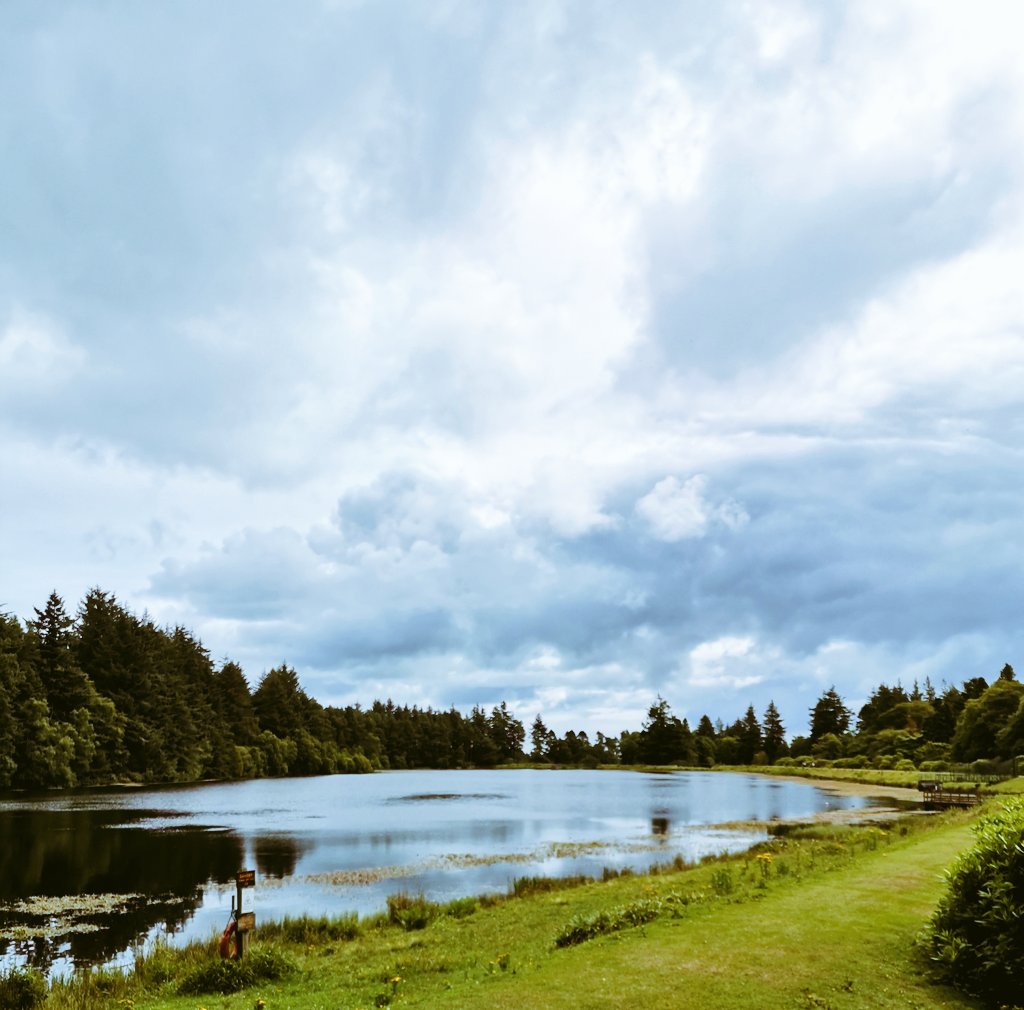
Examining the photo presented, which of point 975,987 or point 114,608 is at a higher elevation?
point 114,608

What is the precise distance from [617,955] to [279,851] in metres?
32.4

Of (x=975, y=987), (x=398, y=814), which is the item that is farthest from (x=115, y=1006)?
(x=398, y=814)

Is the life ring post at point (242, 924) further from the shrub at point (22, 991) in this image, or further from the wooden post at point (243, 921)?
the shrub at point (22, 991)

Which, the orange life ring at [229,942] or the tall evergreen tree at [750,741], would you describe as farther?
the tall evergreen tree at [750,741]

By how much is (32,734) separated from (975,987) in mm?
92542

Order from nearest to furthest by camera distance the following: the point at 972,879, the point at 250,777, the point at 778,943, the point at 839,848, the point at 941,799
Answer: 1. the point at 972,879
2. the point at 778,943
3. the point at 839,848
4. the point at 941,799
5. the point at 250,777

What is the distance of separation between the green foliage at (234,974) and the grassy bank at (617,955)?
46 mm

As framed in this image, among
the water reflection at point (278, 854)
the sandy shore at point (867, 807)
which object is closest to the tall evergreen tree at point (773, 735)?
the sandy shore at point (867, 807)

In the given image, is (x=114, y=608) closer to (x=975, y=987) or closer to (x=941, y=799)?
(x=941, y=799)

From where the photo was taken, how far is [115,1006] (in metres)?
16.5

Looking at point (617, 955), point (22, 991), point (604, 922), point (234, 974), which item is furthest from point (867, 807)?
point (22, 991)

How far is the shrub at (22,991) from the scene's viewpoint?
17.0 metres

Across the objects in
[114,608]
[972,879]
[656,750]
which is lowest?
[656,750]

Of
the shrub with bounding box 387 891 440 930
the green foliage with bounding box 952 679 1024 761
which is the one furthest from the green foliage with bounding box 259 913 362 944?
the green foliage with bounding box 952 679 1024 761
